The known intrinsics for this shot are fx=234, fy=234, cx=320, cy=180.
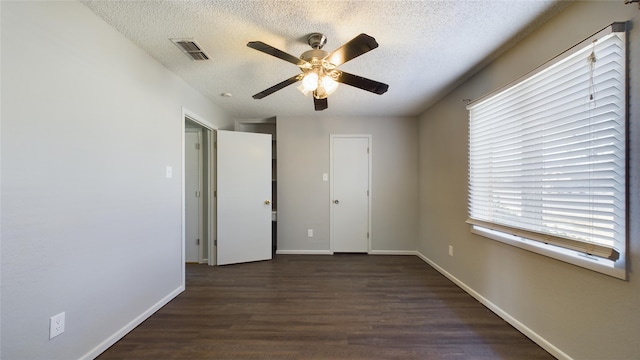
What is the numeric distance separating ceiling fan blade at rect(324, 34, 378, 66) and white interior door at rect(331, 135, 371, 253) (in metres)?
2.36

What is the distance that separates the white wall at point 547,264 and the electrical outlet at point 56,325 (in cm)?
309

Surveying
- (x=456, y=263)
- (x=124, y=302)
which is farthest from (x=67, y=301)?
(x=456, y=263)

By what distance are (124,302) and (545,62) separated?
3.58 m

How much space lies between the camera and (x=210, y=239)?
339cm

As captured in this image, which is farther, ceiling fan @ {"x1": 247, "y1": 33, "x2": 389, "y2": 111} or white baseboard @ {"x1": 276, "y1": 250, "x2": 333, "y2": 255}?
white baseboard @ {"x1": 276, "y1": 250, "x2": 333, "y2": 255}

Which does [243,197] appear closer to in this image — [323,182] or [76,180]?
[323,182]

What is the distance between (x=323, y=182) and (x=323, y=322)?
2.29m

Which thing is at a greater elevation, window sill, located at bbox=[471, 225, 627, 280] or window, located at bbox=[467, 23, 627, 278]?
window, located at bbox=[467, 23, 627, 278]

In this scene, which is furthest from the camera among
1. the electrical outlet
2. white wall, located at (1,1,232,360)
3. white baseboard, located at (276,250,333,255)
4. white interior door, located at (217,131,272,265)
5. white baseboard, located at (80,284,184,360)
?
white baseboard, located at (276,250,333,255)

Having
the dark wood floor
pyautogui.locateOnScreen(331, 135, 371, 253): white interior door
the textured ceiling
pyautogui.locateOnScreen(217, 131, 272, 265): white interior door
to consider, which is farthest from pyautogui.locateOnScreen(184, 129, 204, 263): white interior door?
pyautogui.locateOnScreen(331, 135, 371, 253): white interior door

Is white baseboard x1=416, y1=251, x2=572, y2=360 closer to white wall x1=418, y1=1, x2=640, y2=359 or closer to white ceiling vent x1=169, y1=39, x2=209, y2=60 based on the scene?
white wall x1=418, y1=1, x2=640, y2=359

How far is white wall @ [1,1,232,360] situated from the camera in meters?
1.18

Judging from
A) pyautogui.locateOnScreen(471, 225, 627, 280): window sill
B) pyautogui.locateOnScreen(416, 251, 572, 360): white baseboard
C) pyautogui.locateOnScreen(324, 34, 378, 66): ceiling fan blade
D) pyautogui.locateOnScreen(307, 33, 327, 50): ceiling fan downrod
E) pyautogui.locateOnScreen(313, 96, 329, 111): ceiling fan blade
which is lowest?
pyautogui.locateOnScreen(416, 251, 572, 360): white baseboard

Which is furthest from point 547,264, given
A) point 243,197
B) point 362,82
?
point 243,197
